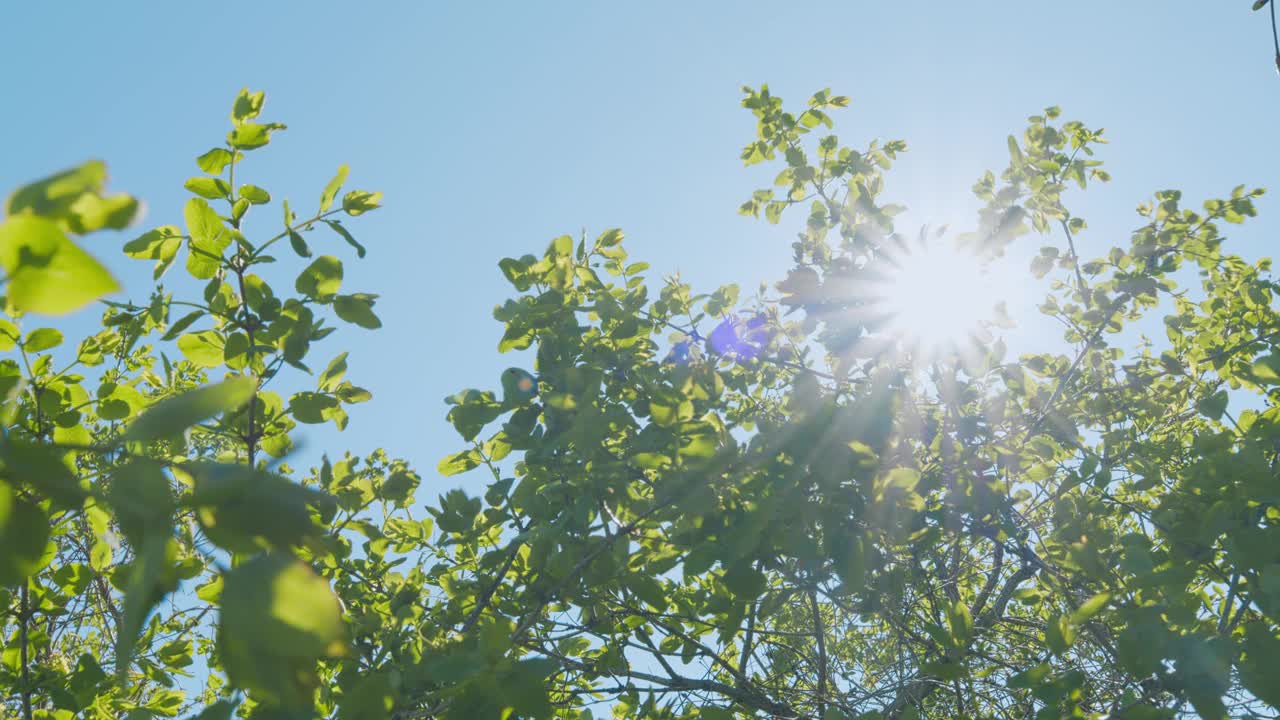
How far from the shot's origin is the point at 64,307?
593mm

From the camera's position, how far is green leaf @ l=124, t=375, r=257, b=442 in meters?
0.56

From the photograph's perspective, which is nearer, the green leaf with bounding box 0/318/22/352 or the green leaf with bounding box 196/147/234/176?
the green leaf with bounding box 196/147/234/176

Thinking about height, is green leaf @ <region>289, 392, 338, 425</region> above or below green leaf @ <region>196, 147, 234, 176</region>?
below

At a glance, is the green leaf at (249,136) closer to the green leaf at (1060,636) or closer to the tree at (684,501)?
the tree at (684,501)

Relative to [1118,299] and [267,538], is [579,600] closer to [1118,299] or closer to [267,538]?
[267,538]

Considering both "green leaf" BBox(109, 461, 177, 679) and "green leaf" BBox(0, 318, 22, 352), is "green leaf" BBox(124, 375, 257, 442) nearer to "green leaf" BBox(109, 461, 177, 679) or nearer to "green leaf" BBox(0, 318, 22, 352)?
"green leaf" BBox(109, 461, 177, 679)

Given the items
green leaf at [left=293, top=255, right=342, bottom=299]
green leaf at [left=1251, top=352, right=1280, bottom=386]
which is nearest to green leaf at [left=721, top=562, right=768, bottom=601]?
green leaf at [left=293, top=255, right=342, bottom=299]

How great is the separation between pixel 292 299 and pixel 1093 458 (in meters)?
2.65

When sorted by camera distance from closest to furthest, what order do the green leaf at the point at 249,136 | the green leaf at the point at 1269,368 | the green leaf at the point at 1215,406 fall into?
1. the green leaf at the point at 249,136
2. the green leaf at the point at 1269,368
3. the green leaf at the point at 1215,406

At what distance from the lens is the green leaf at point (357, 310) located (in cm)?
193

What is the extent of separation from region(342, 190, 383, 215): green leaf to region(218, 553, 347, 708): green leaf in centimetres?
168

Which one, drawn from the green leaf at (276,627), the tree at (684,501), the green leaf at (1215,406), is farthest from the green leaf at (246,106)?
the green leaf at (1215,406)

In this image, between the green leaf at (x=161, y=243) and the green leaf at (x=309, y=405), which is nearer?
the green leaf at (x=161, y=243)

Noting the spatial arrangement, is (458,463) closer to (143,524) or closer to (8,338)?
(8,338)
